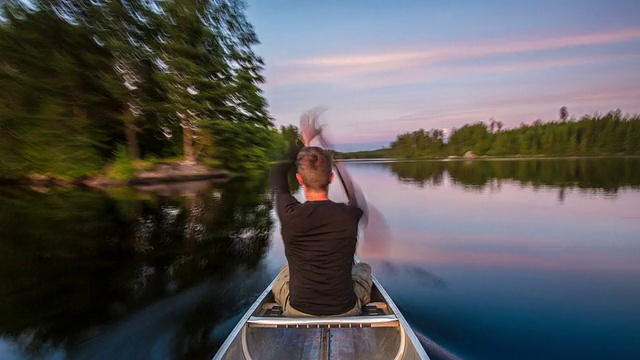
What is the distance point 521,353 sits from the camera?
3916mm

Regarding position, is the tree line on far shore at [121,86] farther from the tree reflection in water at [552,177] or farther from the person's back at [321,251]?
the person's back at [321,251]

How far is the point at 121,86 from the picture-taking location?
29203mm

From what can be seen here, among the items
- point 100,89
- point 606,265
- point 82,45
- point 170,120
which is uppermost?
point 82,45

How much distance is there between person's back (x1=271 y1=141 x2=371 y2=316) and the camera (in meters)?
2.45

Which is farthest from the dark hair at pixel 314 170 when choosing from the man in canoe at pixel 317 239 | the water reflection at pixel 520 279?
the water reflection at pixel 520 279

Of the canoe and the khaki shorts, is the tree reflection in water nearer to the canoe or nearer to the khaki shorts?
the khaki shorts

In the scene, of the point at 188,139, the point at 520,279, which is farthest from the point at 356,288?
the point at 188,139

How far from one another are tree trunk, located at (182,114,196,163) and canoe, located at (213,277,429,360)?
102 ft

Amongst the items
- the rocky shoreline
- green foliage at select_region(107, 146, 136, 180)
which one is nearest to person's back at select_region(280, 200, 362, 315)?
the rocky shoreline

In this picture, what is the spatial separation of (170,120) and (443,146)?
367ft

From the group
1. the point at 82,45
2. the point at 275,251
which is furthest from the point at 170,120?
the point at 275,251

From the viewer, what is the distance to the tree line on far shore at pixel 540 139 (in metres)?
89.4

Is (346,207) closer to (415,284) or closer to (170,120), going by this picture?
(415,284)

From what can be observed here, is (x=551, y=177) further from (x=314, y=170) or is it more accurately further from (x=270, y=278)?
(x=314, y=170)
